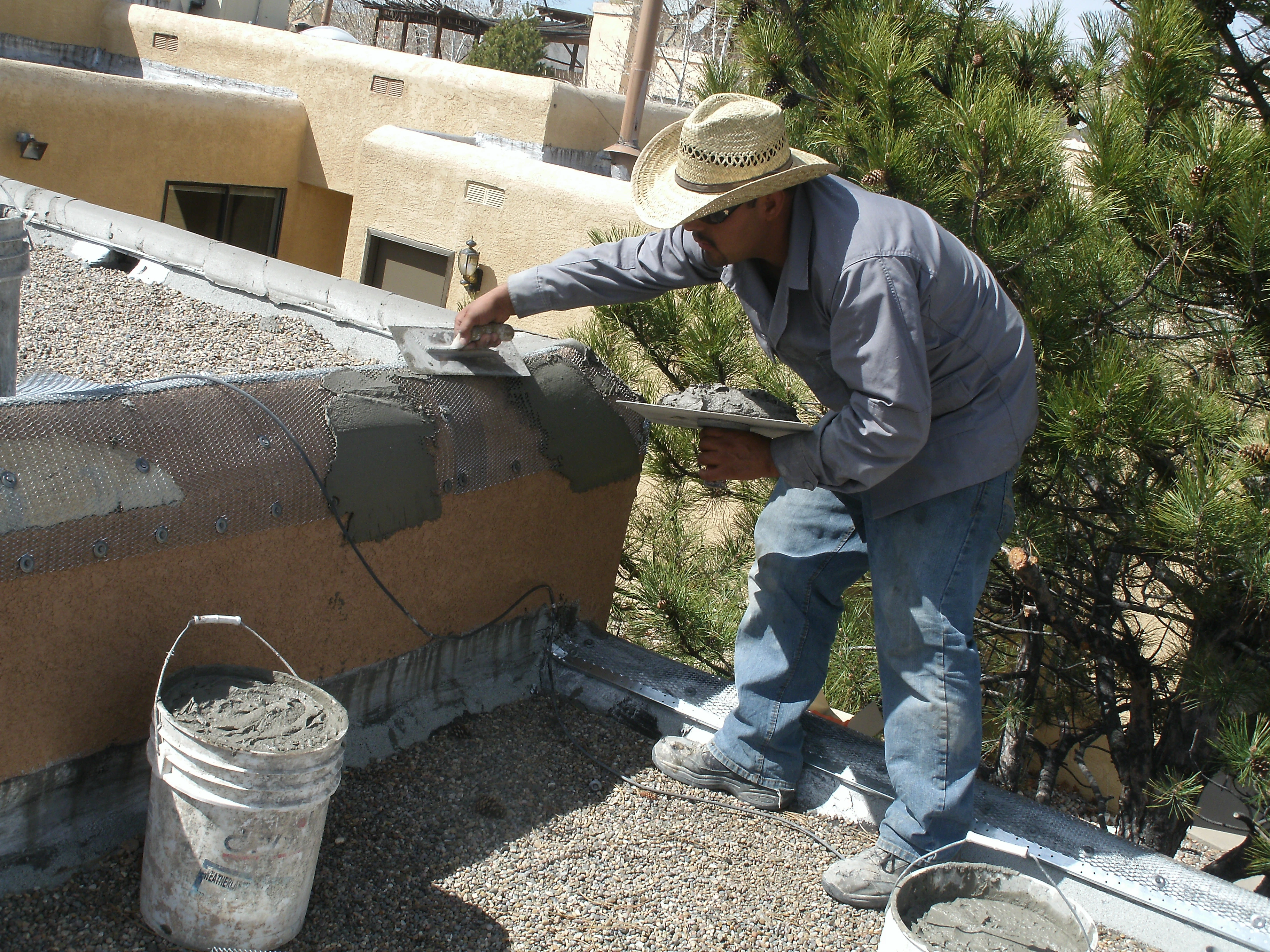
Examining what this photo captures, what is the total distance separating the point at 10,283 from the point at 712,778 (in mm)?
2250

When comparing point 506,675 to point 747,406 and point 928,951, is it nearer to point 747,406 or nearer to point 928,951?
point 747,406

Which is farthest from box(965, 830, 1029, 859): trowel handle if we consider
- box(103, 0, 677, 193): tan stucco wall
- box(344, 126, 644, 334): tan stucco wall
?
box(103, 0, 677, 193): tan stucco wall

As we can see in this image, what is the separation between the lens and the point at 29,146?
368 inches

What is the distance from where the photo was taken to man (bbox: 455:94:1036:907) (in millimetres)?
2041

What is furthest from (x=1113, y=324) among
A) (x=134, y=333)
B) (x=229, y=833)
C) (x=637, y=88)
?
(x=637, y=88)

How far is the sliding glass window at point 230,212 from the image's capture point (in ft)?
37.3

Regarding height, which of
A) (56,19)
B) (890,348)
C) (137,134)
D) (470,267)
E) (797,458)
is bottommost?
(470,267)

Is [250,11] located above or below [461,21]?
below

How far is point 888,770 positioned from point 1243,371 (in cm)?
166

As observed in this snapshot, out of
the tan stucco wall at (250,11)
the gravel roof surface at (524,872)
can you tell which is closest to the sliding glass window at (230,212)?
the tan stucco wall at (250,11)

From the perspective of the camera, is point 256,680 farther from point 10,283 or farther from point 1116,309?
point 1116,309

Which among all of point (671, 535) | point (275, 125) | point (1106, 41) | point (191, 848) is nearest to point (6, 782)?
point (191, 848)

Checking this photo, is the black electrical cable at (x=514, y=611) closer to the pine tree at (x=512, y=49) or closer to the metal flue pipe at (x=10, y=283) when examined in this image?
the metal flue pipe at (x=10, y=283)

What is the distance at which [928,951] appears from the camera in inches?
70.2
